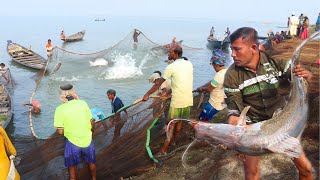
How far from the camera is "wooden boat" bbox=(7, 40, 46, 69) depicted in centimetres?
2216

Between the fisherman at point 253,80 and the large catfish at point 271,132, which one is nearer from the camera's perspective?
the large catfish at point 271,132

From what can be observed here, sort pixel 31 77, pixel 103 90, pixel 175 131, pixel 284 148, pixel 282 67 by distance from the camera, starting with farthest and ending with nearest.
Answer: pixel 31 77 → pixel 103 90 → pixel 175 131 → pixel 282 67 → pixel 284 148

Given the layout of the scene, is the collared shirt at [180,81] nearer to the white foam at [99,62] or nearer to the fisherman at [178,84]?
the fisherman at [178,84]

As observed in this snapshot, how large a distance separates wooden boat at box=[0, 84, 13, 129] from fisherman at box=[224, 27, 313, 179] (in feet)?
30.4

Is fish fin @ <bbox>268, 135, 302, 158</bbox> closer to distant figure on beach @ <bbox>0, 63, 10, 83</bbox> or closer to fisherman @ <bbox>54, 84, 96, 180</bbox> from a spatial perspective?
fisherman @ <bbox>54, 84, 96, 180</bbox>

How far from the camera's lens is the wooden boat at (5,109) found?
411 inches

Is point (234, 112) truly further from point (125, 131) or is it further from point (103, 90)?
point (103, 90)

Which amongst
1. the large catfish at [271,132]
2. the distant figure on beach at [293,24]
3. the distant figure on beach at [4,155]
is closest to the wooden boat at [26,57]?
the distant figure on beach at [293,24]

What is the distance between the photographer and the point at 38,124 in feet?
41.0

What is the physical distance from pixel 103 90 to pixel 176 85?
12.5m

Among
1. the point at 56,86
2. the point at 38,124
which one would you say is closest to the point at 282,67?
the point at 38,124

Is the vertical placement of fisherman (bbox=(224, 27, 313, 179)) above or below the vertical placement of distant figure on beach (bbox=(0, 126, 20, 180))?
above

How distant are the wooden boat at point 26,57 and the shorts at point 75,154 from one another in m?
18.0

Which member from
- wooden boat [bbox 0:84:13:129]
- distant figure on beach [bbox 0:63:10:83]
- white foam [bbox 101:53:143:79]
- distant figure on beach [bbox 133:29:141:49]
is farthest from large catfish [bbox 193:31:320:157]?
distant figure on beach [bbox 133:29:141:49]
